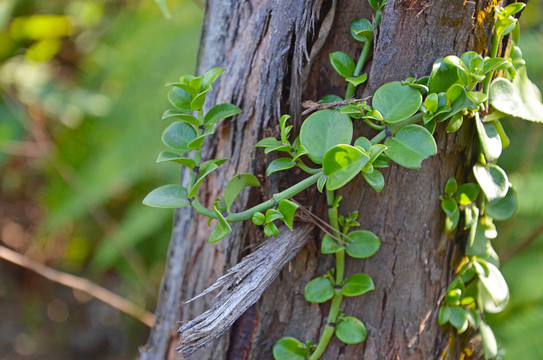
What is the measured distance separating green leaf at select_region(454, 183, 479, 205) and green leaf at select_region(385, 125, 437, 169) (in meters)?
0.12

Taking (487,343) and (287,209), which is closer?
(287,209)

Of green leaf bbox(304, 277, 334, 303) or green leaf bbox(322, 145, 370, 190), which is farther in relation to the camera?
green leaf bbox(304, 277, 334, 303)

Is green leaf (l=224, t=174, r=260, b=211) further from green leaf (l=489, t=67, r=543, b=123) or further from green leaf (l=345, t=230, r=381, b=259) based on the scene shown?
green leaf (l=489, t=67, r=543, b=123)

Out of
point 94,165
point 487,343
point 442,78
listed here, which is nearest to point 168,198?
point 442,78

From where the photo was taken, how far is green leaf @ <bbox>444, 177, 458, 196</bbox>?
1.71 ft

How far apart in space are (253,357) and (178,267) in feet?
0.58

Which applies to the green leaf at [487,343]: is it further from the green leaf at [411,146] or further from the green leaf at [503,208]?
the green leaf at [411,146]

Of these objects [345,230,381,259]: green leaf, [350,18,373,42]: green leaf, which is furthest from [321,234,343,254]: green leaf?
[350,18,373,42]: green leaf

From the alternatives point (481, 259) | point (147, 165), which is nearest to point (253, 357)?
point (481, 259)

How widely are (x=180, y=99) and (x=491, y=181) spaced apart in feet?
1.21

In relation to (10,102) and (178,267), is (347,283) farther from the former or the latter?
(10,102)

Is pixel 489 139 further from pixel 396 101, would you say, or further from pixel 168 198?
pixel 168 198

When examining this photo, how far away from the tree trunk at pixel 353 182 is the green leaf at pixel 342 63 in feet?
0.08

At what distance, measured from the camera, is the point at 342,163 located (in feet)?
1.40
